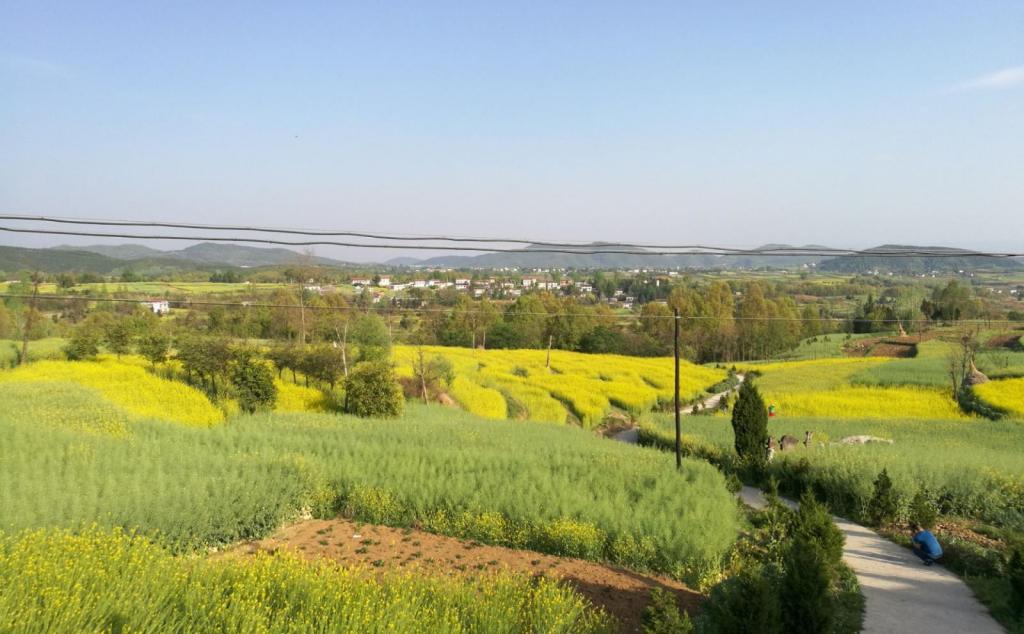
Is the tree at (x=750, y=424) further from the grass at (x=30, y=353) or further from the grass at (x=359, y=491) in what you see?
the grass at (x=30, y=353)

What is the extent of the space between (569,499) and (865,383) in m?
35.7

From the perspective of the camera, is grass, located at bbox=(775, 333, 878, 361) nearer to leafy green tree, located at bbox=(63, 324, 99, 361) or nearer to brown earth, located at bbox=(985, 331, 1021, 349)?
brown earth, located at bbox=(985, 331, 1021, 349)

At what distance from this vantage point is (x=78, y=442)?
12.3 metres

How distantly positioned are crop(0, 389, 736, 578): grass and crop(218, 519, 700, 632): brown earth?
0.42m

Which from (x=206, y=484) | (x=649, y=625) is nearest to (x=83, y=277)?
(x=206, y=484)

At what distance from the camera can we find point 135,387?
23.6m

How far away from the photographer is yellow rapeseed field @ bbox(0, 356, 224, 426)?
70.9 ft

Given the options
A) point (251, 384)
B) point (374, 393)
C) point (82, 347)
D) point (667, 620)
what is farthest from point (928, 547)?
point (82, 347)

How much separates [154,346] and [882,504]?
94.3ft

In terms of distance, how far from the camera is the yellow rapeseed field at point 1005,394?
28.3m

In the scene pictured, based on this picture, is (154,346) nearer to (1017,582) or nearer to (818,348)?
(1017,582)

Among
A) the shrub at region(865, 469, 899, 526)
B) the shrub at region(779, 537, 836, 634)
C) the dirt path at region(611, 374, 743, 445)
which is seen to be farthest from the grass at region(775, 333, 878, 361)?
the shrub at region(779, 537, 836, 634)

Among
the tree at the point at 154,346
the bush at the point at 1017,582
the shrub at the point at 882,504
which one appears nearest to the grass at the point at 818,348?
the shrub at the point at 882,504

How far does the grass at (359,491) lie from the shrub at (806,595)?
8.47 feet
